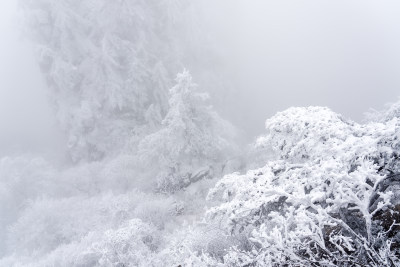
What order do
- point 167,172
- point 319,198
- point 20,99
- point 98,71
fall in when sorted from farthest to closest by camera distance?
point 20,99, point 98,71, point 167,172, point 319,198

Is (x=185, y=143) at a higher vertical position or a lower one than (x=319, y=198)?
higher

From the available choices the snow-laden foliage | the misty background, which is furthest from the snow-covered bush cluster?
the misty background

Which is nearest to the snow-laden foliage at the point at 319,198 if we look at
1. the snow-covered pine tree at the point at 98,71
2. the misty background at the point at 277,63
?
the snow-covered pine tree at the point at 98,71

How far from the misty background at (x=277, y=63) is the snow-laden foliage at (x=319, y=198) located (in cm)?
1813

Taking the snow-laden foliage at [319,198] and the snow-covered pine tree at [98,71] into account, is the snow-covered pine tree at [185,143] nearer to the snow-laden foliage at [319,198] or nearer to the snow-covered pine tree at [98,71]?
the snow-covered pine tree at [98,71]

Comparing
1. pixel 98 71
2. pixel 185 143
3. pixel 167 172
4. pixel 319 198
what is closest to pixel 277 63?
pixel 98 71

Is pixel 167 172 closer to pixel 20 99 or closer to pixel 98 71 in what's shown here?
pixel 98 71

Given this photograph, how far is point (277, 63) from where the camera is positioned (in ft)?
95.2

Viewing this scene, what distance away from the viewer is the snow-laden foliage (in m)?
2.85

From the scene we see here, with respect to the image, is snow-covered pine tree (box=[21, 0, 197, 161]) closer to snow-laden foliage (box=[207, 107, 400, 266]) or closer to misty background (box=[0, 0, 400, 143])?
misty background (box=[0, 0, 400, 143])

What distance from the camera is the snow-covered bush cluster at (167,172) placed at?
326 cm

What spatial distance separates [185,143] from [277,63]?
16616mm

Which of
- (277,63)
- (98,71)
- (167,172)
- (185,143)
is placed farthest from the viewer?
(277,63)

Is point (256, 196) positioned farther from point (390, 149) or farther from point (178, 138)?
point (178, 138)
